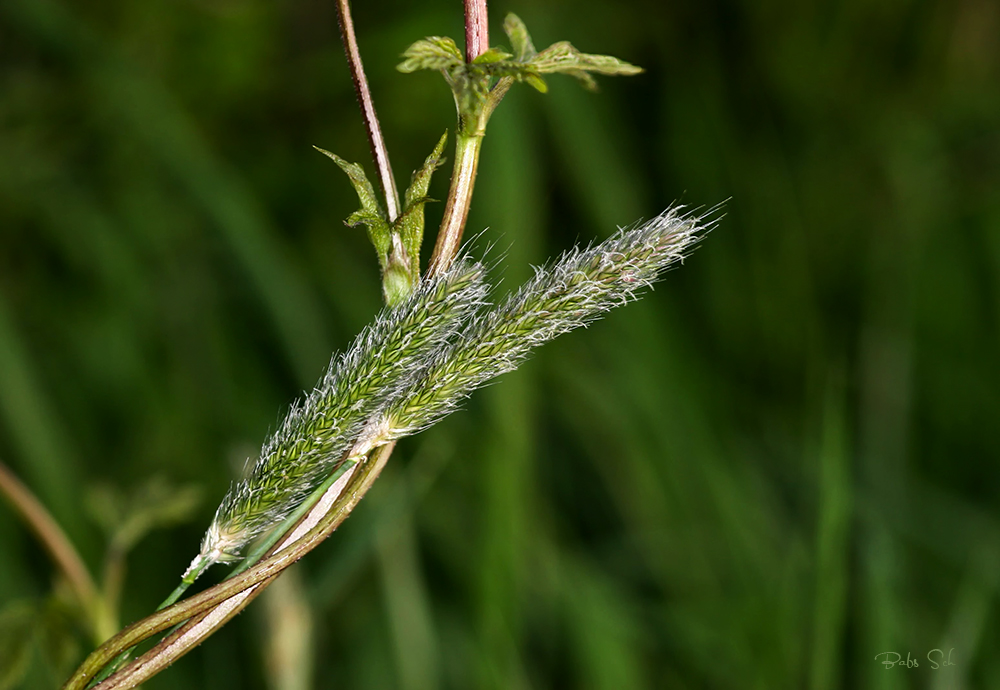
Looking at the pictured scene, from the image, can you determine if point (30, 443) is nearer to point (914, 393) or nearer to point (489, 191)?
point (489, 191)

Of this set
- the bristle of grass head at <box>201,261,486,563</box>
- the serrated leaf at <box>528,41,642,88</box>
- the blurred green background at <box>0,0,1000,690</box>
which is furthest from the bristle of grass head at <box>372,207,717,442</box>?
→ the blurred green background at <box>0,0,1000,690</box>

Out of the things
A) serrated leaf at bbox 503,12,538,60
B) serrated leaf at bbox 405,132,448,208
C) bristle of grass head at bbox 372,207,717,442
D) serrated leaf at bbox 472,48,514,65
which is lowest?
bristle of grass head at bbox 372,207,717,442

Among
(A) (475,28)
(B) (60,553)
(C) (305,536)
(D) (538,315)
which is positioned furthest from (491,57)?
(B) (60,553)

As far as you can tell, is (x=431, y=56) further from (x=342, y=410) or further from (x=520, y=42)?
(x=342, y=410)

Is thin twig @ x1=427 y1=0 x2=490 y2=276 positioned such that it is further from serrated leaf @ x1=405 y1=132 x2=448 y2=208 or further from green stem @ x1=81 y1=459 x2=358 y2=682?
green stem @ x1=81 y1=459 x2=358 y2=682

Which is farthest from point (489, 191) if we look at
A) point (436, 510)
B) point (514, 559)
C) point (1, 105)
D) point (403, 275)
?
point (403, 275)

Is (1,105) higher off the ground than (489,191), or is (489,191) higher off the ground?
(1,105)
